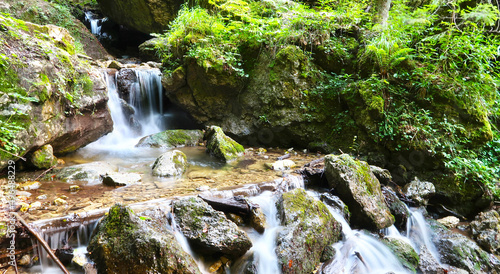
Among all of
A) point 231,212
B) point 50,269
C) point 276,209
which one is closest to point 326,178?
point 276,209

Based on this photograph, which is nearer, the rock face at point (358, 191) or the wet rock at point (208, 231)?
the wet rock at point (208, 231)

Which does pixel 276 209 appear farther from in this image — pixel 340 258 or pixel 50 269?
pixel 50 269

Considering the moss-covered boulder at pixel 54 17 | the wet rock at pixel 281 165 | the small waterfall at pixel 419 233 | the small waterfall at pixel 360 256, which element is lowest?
the small waterfall at pixel 419 233

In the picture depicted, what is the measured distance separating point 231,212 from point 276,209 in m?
0.69

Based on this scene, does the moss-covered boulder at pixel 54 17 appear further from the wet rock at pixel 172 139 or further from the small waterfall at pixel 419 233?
the small waterfall at pixel 419 233

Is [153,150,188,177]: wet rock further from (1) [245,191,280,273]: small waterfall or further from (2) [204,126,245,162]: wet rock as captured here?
(1) [245,191,280,273]: small waterfall

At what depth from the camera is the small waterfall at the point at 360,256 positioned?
3.40 m

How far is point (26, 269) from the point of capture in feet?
8.11

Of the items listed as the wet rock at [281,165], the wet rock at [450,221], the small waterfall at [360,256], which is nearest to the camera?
the small waterfall at [360,256]

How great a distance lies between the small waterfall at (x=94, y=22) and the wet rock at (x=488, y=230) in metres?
17.1

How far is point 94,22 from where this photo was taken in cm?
1434

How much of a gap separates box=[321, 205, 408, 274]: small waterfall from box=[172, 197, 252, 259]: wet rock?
1182 mm

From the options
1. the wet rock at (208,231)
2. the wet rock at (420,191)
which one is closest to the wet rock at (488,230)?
the wet rock at (420,191)

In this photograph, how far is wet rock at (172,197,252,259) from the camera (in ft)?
9.51
